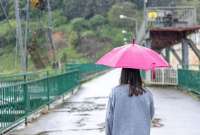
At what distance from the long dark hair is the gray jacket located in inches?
1.6

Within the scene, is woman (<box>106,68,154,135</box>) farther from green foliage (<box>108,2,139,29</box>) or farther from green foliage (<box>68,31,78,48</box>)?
green foliage (<box>108,2,139,29</box>)

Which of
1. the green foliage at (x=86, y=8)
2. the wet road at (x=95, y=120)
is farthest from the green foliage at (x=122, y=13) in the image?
the wet road at (x=95, y=120)

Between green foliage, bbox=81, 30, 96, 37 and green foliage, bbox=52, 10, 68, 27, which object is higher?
green foliage, bbox=52, 10, 68, 27

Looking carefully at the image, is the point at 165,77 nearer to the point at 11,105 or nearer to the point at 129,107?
the point at 11,105

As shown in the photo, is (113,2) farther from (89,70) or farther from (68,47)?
(89,70)

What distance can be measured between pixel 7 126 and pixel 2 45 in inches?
3425

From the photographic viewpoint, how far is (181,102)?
2211 centimetres

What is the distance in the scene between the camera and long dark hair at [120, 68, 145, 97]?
18.0 ft

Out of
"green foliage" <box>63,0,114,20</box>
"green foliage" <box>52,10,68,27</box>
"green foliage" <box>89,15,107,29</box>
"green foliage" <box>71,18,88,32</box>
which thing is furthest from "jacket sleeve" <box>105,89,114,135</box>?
"green foliage" <box>63,0,114,20</box>

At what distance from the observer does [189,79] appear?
26891 millimetres

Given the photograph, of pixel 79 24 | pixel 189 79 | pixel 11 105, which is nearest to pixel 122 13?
pixel 79 24

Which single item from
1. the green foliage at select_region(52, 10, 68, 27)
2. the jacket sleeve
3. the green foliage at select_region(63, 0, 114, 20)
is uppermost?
the green foliage at select_region(63, 0, 114, 20)

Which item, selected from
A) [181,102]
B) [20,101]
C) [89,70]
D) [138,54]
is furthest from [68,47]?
[138,54]

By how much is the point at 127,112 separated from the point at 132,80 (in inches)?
12.3
